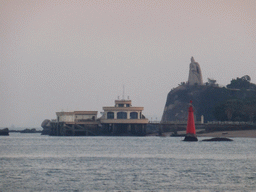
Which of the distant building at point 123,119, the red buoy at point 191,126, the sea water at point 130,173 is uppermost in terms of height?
the distant building at point 123,119

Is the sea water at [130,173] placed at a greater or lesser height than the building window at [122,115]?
lesser

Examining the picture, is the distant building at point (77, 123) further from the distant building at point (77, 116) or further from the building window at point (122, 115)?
the building window at point (122, 115)

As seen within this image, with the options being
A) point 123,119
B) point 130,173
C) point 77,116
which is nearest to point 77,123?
point 77,116

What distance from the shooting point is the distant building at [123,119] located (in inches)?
6663

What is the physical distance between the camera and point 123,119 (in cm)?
16850

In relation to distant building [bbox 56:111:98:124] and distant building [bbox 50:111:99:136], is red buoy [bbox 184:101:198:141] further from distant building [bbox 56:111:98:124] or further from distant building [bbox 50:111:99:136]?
distant building [bbox 56:111:98:124]

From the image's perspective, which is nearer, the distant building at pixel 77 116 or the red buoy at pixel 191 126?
the red buoy at pixel 191 126

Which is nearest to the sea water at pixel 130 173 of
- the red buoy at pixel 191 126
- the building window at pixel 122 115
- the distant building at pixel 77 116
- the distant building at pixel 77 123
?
the red buoy at pixel 191 126

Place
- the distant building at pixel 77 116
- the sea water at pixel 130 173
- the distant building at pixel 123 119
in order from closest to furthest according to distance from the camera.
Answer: the sea water at pixel 130 173
the distant building at pixel 123 119
the distant building at pixel 77 116

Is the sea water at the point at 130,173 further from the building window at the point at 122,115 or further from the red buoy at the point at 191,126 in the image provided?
the building window at the point at 122,115

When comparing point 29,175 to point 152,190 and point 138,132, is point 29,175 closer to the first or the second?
point 152,190

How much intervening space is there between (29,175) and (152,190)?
1443cm

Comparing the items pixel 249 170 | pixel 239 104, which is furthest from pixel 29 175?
pixel 239 104

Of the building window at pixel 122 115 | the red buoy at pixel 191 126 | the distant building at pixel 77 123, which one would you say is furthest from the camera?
the distant building at pixel 77 123
